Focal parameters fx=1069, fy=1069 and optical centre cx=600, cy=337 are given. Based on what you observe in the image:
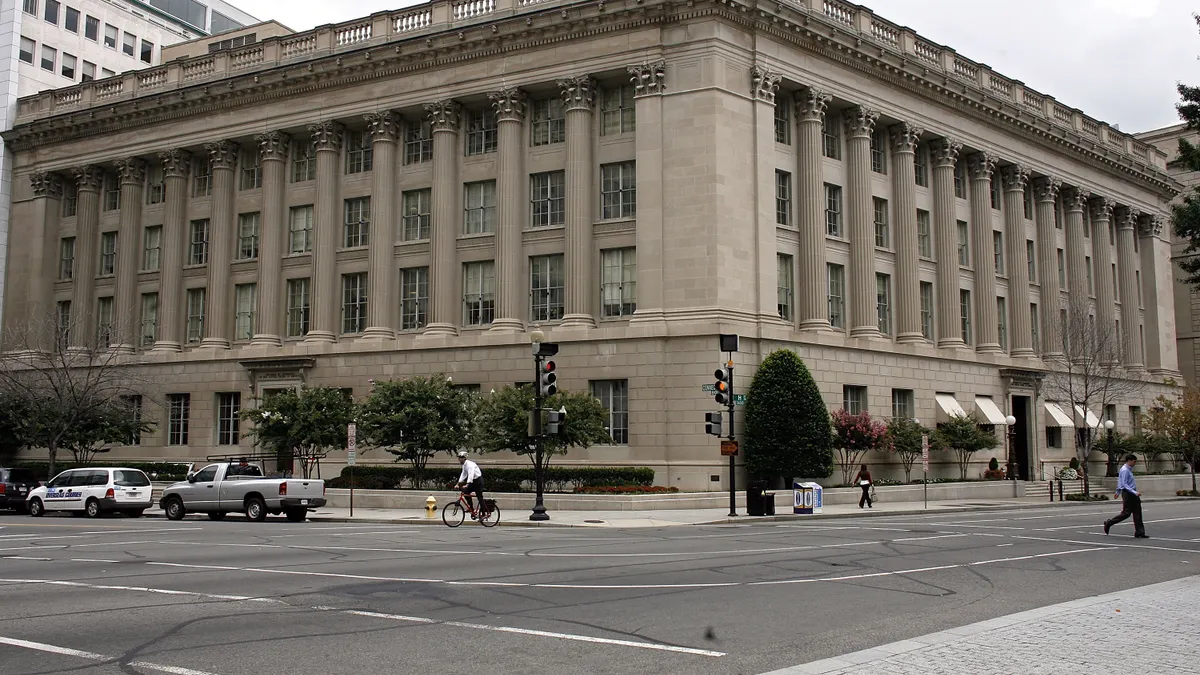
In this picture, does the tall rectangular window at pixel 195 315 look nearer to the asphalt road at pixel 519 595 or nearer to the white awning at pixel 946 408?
the asphalt road at pixel 519 595

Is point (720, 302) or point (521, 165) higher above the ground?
point (521, 165)

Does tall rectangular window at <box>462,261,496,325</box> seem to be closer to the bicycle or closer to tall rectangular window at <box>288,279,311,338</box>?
tall rectangular window at <box>288,279,311,338</box>

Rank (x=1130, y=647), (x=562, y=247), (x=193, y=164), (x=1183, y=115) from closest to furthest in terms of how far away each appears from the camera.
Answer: (x=1130, y=647)
(x=1183, y=115)
(x=562, y=247)
(x=193, y=164)

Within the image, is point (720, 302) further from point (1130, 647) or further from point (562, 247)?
point (1130, 647)

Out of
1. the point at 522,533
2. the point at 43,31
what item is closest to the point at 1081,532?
the point at 522,533

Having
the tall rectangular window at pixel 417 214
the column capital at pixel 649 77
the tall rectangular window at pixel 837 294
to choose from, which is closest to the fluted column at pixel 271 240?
the tall rectangular window at pixel 417 214

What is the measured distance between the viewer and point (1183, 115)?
2797cm

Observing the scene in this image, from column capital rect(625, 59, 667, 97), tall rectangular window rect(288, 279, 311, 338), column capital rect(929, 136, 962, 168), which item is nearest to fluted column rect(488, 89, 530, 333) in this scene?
column capital rect(625, 59, 667, 97)

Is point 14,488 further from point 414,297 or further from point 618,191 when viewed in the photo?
point 618,191

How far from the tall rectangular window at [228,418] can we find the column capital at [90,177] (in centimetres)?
1510

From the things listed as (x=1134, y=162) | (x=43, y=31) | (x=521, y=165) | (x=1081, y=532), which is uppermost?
(x=43, y=31)

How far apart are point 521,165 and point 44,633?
3597 centimetres

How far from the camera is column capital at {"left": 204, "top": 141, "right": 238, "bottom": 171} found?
2067 inches

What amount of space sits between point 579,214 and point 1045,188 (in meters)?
29.9
